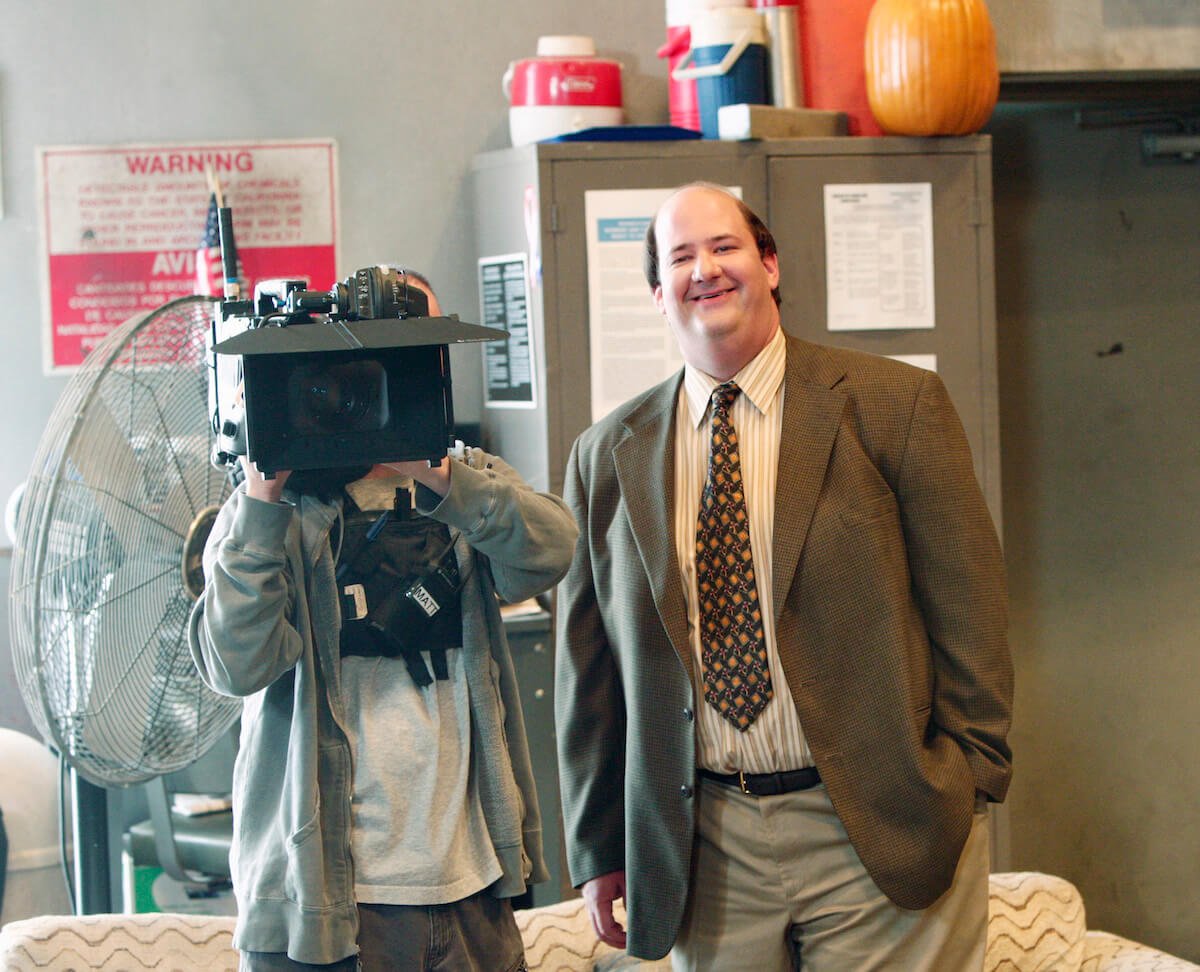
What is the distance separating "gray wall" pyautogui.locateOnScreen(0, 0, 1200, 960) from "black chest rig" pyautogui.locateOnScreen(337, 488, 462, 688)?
165 cm

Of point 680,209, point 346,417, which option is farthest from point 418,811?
point 680,209

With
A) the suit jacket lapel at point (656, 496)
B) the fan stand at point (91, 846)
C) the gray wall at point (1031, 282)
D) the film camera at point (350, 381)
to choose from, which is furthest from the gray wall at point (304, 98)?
the film camera at point (350, 381)

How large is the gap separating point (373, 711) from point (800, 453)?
2.02 feet

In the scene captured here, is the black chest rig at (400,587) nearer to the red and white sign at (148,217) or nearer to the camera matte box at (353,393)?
the camera matte box at (353,393)

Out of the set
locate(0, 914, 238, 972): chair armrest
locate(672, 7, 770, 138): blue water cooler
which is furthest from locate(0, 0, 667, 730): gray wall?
locate(0, 914, 238, 972): chair armrest

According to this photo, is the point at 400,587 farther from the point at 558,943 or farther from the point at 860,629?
the point at 558,943

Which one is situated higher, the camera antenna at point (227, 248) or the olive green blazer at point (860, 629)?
the camera antenna at point (227, 248)

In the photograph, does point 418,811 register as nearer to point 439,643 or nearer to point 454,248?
point 439,643

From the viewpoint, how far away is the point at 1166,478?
11.4 ft

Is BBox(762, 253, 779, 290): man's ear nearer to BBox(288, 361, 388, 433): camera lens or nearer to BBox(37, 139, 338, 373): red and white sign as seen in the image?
BBox(288, 361, 388, 433): camera lens

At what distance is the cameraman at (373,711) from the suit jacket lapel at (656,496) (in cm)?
17

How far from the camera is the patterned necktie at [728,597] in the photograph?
68.1 inches

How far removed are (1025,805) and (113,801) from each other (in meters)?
2.25

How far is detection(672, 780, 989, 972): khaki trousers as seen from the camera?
1.73 meters
